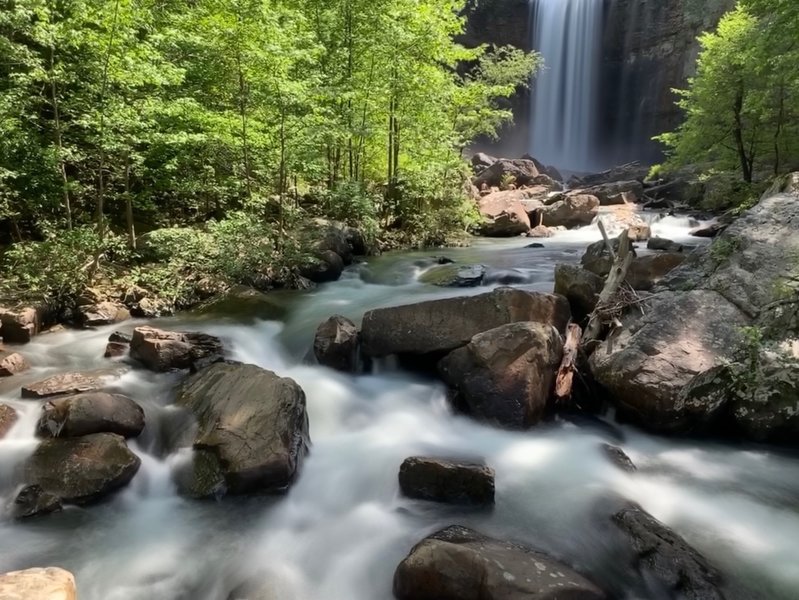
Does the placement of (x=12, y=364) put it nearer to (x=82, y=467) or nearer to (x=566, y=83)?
(x=82, y=467)

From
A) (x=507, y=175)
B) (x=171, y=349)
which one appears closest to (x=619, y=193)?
(x=507, y=175)

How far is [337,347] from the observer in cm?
662

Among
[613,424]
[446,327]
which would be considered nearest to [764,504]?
[613,424]

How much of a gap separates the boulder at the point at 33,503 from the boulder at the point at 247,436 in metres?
0.94

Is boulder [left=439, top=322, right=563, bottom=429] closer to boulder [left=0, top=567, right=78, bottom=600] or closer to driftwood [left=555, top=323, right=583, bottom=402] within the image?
driftwood [left=555, top=323, right=583, bottom=402]

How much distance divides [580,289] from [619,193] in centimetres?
1839

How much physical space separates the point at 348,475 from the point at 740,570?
312 cm

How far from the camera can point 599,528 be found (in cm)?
407

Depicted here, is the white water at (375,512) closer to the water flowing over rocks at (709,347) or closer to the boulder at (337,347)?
the water flowing over rocks at (709,347)

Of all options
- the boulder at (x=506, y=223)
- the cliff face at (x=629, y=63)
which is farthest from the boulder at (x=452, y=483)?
the cliff face at (x=629, y=63)

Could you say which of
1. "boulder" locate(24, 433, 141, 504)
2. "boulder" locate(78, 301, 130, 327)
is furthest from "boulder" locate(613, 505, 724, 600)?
"boulder" locate(78, 301, 130, 327)

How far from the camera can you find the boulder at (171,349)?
6.20 meters

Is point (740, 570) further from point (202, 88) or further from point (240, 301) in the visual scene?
point (202, 88)

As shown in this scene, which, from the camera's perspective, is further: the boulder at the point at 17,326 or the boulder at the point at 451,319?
the boulder at the point at 17,326
